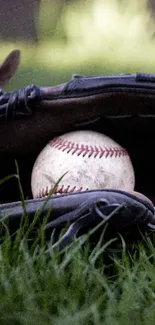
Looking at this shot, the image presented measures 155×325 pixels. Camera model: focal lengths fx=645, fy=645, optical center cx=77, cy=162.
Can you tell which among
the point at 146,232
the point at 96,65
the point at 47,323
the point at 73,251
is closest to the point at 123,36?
the point at 96,65

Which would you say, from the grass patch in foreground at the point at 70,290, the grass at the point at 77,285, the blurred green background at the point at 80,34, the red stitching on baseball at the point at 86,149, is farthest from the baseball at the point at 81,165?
the blurred green background at the point at 80,34

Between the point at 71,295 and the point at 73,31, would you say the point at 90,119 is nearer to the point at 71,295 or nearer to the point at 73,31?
the point at 71,295

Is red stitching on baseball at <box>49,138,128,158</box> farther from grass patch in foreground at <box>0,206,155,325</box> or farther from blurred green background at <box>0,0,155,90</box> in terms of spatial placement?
blurred green background at <box>0,0,155,90</box>

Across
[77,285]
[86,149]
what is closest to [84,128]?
[86,149]

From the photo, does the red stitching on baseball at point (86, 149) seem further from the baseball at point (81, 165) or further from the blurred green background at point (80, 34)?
the blurred green background at point (80, 34)

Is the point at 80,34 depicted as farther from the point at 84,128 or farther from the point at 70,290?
the point at 70,290
